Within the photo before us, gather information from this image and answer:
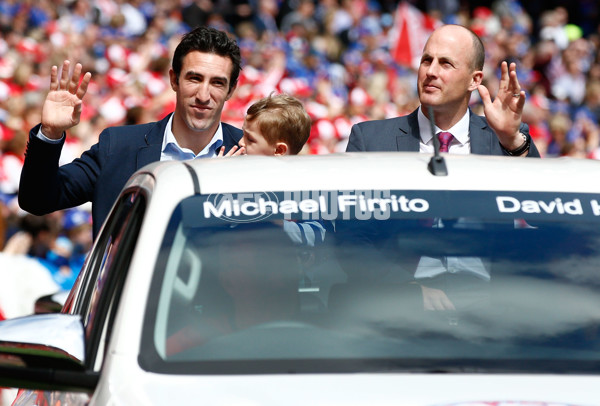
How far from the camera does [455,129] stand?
569 cm

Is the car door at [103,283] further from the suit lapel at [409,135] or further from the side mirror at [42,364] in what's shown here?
the suit lapel at [409,135]

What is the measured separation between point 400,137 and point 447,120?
271 mm

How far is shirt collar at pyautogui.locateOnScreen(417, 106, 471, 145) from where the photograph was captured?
5.66 meters

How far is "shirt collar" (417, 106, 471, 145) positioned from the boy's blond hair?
1.82 ft

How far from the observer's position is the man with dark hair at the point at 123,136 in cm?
529

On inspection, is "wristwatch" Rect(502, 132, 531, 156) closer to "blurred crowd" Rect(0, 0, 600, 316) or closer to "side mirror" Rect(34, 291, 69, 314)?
"side mirror" Rect(34, 291, 69, 314)

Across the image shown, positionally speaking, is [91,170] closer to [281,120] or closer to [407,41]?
[281,120]

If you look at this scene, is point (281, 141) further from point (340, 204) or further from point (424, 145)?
point (340, 204)

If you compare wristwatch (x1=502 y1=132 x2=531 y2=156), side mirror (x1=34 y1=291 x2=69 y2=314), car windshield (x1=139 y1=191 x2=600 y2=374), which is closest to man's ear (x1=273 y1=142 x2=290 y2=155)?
wristwatch (x1=502 y1=132 x2=531 y2=156)

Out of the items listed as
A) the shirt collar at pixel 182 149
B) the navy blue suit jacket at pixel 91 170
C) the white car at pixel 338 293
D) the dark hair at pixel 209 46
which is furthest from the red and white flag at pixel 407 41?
the white car at pixel 338 293

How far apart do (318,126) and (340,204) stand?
14042 millimetres

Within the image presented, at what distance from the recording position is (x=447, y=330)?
3.05 metres

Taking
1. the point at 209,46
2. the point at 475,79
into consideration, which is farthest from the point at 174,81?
the point at 475,79

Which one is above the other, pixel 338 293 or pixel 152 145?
pixel 152 145
